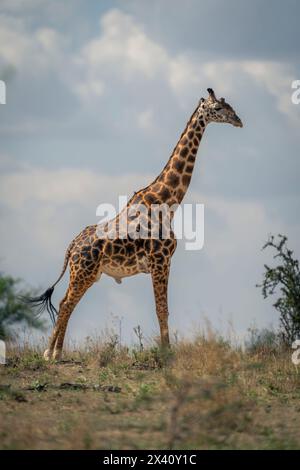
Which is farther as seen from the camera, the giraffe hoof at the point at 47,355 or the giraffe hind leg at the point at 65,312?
the giraffe hind leg at the point at 65,312

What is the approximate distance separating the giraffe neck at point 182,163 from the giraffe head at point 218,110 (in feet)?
0.54

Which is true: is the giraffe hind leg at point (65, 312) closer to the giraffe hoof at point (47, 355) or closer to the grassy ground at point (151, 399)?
the giraffe hoof at point (47, 355)

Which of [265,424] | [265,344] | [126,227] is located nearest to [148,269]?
[126,227]

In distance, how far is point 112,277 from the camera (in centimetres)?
1681

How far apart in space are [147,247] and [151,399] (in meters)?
5.78

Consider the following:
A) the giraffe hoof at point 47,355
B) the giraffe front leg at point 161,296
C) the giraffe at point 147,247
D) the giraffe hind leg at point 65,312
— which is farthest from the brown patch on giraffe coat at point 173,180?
the giraffe hoof at point 47,355

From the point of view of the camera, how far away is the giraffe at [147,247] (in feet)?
52.6

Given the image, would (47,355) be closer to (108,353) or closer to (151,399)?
(108,353)

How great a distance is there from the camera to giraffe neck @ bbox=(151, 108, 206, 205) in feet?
55.3

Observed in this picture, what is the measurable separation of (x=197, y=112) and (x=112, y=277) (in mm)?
3196

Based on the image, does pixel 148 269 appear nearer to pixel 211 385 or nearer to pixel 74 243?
pixel 74 243

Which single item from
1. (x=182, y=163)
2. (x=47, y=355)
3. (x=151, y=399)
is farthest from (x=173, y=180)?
(x=151, y=399)

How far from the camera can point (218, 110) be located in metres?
16.8

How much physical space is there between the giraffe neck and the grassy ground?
9.10 feet
